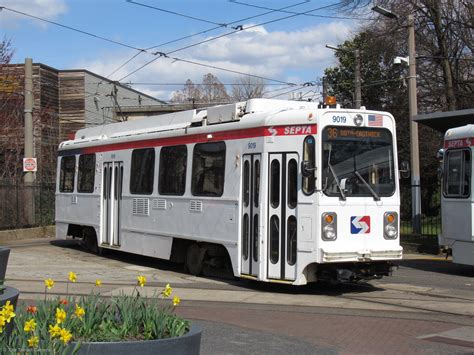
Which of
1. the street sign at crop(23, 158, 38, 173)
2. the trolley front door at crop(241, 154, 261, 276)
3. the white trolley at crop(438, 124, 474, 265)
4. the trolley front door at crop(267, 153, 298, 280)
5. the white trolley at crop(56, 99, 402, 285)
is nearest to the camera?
the white trolley at crop(56, 99, 402, 285)

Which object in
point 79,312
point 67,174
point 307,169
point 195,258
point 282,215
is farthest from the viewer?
point 67,174

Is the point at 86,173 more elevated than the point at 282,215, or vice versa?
the point at 86,173

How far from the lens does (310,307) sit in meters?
9.56

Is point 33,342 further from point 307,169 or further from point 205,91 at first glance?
point 205,91

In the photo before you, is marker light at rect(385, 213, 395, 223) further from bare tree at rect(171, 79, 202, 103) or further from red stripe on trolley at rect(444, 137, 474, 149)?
bare tree at rect(171, 79, 202, 103)

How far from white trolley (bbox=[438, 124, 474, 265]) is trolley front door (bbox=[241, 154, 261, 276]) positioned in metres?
5.16

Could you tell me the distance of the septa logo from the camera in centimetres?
1030

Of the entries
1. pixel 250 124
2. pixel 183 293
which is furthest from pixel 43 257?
pixel 250 124

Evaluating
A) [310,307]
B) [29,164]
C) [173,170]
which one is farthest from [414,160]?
[29,164]

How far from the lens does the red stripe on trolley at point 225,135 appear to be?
412 inches

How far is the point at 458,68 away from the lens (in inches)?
1185

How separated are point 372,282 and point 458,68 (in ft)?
68.9

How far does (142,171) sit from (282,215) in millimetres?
5105

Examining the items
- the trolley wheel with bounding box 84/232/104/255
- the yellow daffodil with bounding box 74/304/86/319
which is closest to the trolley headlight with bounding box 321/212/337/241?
the yellow daffodil with bounding box 74/304/86/319
